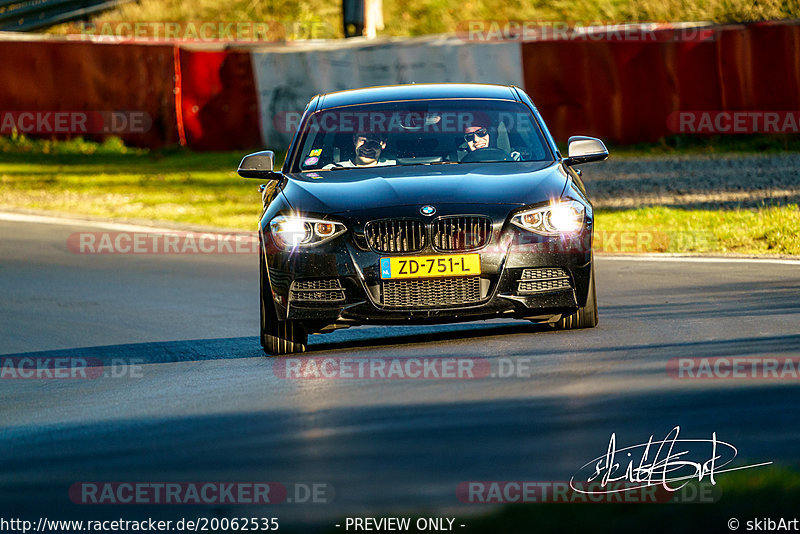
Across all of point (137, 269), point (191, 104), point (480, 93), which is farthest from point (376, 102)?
point (191, 104)

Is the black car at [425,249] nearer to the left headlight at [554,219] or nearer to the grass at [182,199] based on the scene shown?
the left headlight at [554,219]

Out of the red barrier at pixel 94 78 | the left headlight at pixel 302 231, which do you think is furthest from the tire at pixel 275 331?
the red barrier at pixel 94 78

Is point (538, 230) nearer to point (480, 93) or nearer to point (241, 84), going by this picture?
point (480, 93)

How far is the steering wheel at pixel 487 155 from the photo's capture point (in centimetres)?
930

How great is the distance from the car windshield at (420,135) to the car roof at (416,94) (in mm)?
105

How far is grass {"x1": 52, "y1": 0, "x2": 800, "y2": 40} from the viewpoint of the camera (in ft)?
115

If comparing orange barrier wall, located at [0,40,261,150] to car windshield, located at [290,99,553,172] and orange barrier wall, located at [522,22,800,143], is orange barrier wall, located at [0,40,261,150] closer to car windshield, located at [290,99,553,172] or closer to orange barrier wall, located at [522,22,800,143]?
orange barrier wall, located at [522,22,800,143]

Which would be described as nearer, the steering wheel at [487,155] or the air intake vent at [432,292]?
the air intake vent at [432,292]

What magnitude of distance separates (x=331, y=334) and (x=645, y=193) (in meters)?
9.04

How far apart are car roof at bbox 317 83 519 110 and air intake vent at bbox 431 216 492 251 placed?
195 cm

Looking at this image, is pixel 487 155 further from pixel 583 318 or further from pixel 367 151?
pixel 583 318

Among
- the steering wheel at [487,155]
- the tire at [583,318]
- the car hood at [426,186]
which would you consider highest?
the steering wheel at [487,155]

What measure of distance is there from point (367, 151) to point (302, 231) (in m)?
1.21

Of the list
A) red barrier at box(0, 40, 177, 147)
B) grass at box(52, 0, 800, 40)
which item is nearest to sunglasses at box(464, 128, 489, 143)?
red barrier at box(0, 40, 177, 147)
